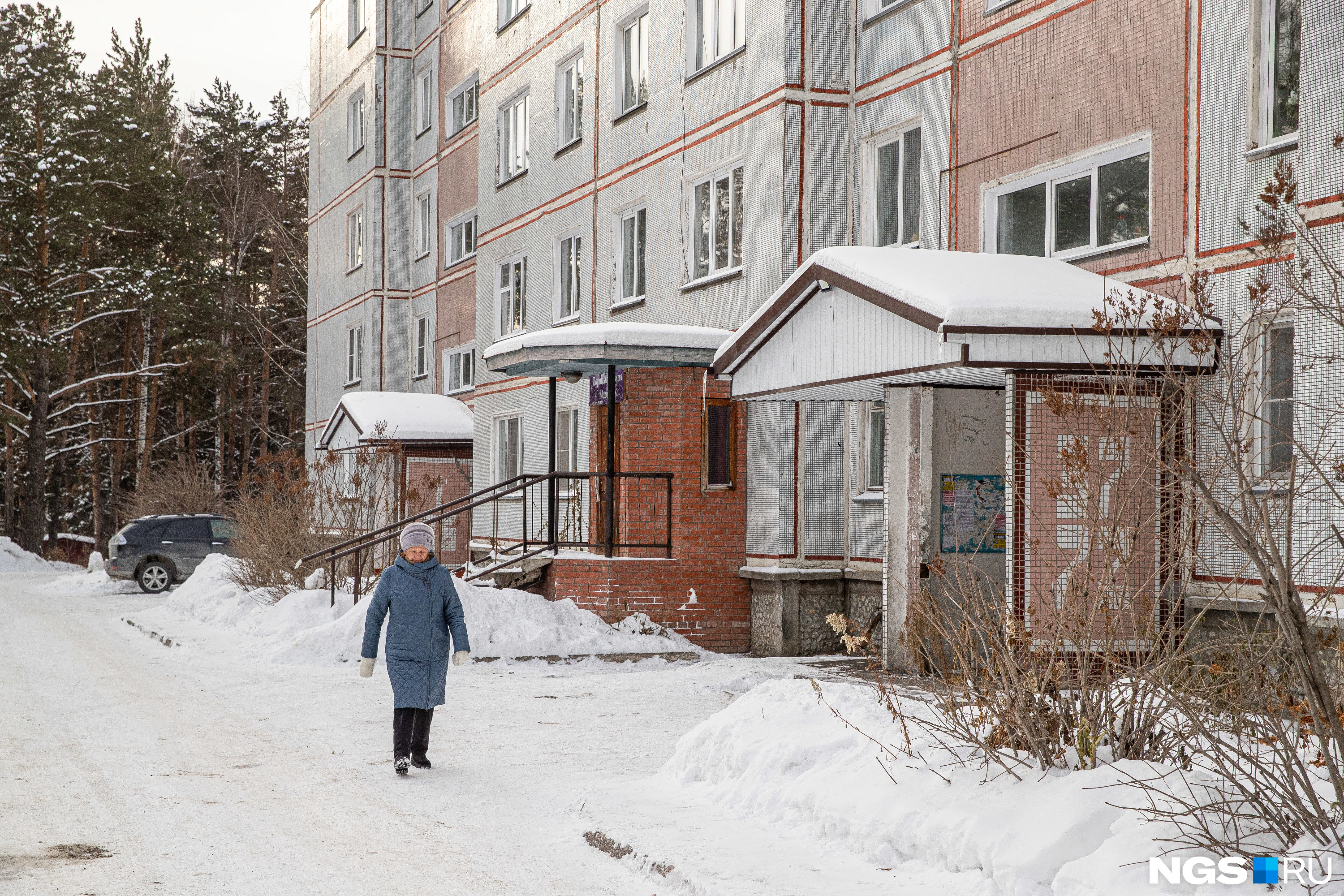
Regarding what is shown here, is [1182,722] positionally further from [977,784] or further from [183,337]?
[183,337]

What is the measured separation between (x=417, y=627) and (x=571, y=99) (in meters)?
13.5

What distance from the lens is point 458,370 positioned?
90.5ft

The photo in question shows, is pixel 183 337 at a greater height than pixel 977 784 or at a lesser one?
greater

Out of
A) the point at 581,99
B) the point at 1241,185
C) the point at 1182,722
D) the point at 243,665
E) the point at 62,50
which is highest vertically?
the point at 62,50

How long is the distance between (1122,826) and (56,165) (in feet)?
127

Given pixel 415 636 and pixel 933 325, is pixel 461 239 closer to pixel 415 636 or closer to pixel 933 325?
pixel 933 325

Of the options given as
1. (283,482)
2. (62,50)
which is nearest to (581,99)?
(283,482)

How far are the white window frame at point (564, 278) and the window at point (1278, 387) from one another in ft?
37.3

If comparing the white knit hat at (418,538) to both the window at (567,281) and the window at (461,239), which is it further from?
the window at (461,239)

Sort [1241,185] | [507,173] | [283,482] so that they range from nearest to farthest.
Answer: [1241,185]
[283,482]
[507,173]

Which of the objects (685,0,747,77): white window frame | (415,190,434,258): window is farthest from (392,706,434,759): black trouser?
(415,190,434,258): window

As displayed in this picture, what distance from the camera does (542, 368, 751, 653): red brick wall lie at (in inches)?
597

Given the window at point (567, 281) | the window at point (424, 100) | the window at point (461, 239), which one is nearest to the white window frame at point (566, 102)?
the window at point (567, 281)

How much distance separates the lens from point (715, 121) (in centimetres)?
1612
